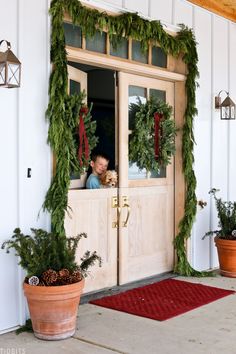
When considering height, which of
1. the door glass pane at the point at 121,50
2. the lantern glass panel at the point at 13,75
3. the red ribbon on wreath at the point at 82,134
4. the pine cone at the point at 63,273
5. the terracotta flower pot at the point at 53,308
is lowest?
the terracotta flower pot at the point at 53,308

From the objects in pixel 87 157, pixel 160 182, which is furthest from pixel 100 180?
pixel 160 182

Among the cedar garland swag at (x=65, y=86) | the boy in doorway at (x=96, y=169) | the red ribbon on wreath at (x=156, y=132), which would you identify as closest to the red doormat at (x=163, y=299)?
the cedar garland swag at (x=65, y=86)

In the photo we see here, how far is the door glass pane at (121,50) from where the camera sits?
15.7 feet

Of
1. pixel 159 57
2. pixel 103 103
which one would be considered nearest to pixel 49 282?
pixel 103 103

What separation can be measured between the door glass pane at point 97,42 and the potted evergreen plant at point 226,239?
2144 mm

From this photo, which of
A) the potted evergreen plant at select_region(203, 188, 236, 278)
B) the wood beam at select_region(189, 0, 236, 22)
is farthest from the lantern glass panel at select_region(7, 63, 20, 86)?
the potted evergreen plant at select_region(203, 188, 236, 278)

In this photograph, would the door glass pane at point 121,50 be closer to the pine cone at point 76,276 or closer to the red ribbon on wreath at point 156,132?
the red ribbon on wreath at point 156,132

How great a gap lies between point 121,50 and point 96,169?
114 cm

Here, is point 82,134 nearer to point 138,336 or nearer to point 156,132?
point 156,132

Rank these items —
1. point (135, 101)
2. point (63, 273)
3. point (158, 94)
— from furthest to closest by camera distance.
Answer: point (158, 94) → point (135, 101) → point (63, 273)

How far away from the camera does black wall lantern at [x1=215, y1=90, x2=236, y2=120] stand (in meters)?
5.79

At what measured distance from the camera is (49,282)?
3525 millimetres

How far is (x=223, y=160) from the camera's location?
6.08 meters

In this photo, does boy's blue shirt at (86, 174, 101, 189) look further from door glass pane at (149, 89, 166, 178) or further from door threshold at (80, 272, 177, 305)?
door threshold at (80, 272, 177, 305)
